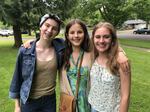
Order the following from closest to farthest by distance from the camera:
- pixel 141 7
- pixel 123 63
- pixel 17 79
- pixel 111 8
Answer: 1. pixel 123 63
2. pixel 17 79
3. pixel 141 7
4. pixel 111 8

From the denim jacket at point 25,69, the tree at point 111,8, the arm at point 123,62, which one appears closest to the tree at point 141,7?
the tree at point 111,8

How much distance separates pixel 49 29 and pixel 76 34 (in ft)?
0.97

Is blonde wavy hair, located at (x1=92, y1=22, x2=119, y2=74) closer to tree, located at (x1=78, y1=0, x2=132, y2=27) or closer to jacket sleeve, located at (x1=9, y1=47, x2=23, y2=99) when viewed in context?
jacket sleeve, located at (x1=9, y1=47, x2=23, y2=99)

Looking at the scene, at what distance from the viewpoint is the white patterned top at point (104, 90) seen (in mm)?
3307

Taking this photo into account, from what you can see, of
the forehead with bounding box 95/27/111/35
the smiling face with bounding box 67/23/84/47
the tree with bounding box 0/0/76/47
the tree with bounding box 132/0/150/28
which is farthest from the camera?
the tree with bounding box 132/0/150/28

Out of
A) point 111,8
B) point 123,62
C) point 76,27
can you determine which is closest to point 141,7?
point 111,8

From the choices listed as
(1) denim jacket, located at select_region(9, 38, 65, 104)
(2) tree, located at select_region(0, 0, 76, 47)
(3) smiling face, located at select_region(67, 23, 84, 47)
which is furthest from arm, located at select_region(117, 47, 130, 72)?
(2) tree, located at select_region(0, 0, 76, 47)

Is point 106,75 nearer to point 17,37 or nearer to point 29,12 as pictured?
point 29,12

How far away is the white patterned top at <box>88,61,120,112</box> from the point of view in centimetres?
331

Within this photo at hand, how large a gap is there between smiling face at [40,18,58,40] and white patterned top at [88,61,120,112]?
58 centimetres

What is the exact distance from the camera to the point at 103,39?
343cm

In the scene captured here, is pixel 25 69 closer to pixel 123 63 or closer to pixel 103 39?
pixel 103 39

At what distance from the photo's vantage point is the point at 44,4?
71.4 feet

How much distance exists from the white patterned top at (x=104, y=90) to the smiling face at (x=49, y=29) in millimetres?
576
